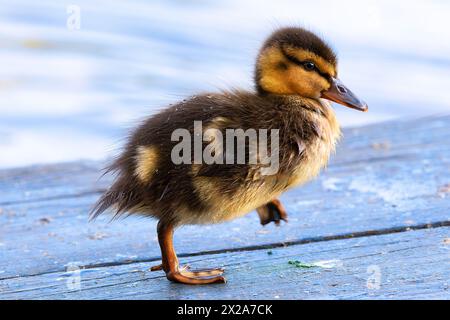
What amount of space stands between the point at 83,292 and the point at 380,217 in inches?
46.5

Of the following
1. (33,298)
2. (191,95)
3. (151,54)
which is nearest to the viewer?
(33,298)

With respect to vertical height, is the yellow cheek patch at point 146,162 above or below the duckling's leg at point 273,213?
above

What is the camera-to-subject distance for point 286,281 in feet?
8.99

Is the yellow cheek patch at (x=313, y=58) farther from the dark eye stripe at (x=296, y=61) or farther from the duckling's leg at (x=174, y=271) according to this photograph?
the duckling's leg at (x=174, y=271)

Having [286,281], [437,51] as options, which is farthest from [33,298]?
[437,51]

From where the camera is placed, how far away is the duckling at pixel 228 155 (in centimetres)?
271

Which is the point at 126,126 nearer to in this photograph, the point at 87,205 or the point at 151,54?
the point at 87,205

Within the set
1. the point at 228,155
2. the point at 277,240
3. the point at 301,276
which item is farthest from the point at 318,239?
the point at 228,155

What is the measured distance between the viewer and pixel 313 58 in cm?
294

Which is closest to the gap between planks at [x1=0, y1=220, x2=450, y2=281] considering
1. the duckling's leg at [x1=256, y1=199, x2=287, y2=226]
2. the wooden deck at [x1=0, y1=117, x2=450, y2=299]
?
the wooden deck at [x1=0, y1=117, x2=450, y2=299]

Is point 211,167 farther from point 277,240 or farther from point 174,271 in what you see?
point 277,240

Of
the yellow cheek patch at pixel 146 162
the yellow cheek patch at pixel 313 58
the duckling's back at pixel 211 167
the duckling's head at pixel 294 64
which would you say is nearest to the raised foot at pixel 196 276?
the duckling's back at pixel 211 167

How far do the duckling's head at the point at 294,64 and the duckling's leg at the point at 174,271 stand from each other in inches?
21.2
